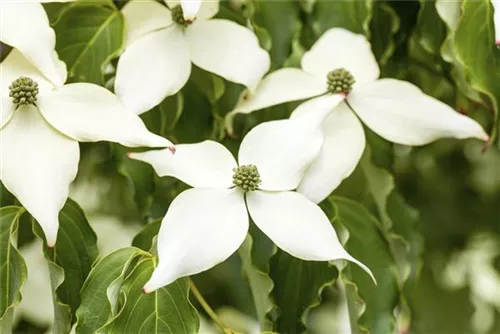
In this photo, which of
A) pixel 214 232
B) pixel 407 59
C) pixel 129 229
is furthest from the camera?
pixel 129 229

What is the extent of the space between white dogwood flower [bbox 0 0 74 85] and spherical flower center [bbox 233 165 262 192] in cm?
11

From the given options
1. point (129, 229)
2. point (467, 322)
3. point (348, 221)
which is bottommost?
point (467, 322)

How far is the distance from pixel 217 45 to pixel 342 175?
112 millimetres

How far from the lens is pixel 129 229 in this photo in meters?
0.81

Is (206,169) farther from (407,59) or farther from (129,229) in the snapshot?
(129,229)

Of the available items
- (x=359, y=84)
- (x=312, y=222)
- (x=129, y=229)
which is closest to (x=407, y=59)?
(x=359, y=84)

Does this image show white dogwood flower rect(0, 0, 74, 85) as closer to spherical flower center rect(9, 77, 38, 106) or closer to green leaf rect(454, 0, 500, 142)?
spherical flower center rect(9, 77, 38, 106)

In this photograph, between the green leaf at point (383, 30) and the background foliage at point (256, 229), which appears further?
the green leaf at point (383, 30)

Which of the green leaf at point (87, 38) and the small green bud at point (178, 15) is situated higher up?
the small green bud at point (178, 15)

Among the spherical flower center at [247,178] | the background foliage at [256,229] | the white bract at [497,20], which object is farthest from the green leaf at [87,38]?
the white bract at [497,20]

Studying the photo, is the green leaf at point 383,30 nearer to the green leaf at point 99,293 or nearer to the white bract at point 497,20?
the white bract at point 497,20

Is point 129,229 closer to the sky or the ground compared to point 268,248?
closer to the ground

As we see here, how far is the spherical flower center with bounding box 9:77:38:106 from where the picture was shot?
17.4 inches

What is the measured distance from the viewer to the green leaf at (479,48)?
19.1 inches
